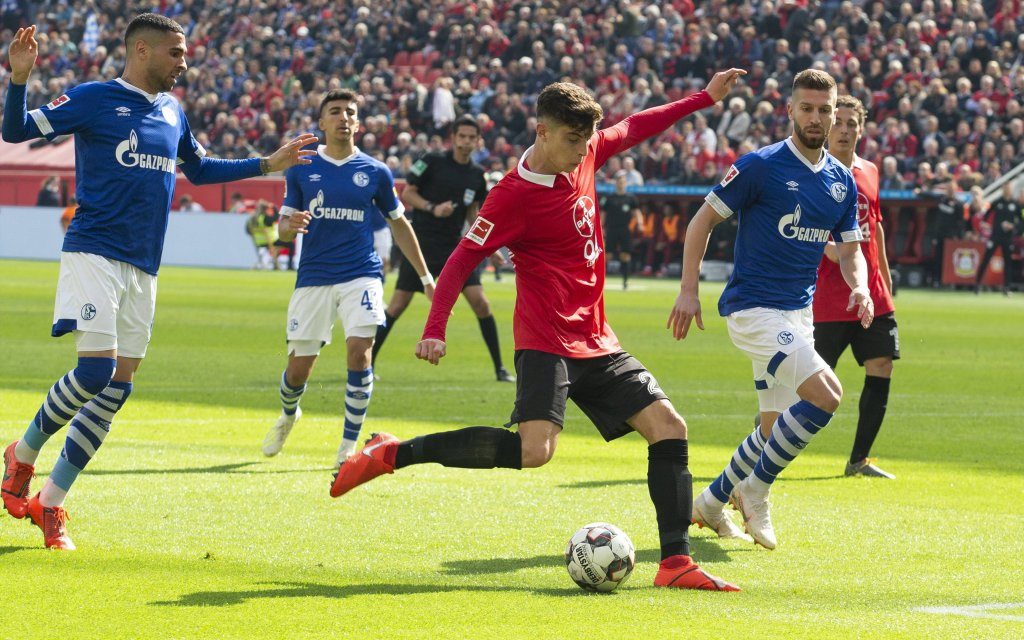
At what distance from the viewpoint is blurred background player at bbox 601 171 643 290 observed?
105ft

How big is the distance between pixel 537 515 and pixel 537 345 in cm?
160

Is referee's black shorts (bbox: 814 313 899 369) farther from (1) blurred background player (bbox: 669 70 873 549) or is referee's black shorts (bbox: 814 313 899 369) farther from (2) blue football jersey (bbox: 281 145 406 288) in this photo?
(2) blue football jersey (bbox: 281 145 406 288)

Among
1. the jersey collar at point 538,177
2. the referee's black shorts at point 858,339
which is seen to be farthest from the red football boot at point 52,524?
the referee's black shorts at point 858,339

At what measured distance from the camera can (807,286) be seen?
7.30 m

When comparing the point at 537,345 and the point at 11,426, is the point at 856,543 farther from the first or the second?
the point at 11,426

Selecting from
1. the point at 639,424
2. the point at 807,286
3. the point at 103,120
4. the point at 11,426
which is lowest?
the point at 11,426

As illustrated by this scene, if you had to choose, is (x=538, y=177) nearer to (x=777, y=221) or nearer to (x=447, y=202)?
(x=777, y=221)

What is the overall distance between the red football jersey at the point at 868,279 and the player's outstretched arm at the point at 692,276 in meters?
2.31

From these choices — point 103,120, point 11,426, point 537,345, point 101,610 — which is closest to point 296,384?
point 11,426

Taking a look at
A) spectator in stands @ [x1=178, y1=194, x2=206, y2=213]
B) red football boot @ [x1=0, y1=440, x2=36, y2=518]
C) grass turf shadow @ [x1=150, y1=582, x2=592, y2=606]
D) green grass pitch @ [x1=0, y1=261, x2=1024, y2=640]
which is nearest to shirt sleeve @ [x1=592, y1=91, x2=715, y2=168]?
green grass pitch @ [x1=0, y1=261, x2=1024, y2=640]

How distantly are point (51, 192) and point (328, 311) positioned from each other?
110 feet

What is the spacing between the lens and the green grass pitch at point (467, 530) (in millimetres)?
5289

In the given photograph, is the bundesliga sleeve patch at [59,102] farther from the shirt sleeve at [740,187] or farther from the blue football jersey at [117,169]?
the shirt sleeve at [740,187]

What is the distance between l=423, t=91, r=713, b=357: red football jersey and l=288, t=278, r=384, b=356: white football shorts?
3.46m
